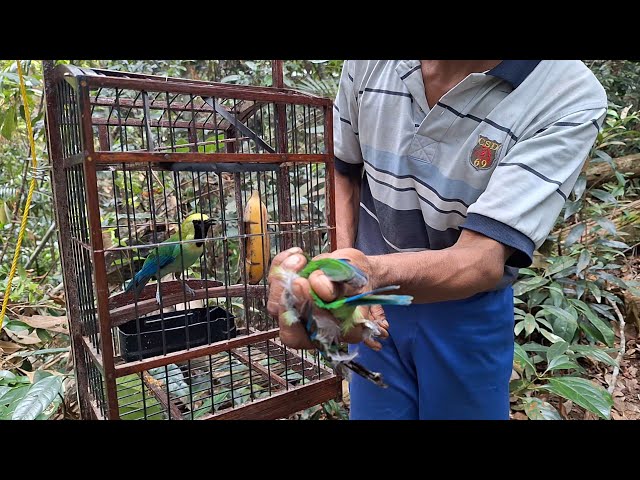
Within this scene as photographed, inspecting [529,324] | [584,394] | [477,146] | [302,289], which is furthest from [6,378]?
[529,324]

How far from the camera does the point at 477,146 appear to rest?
1.12 m

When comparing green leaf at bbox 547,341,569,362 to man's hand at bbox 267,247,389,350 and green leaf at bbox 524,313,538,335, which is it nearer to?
green leaf at bbox 524,313,538,335

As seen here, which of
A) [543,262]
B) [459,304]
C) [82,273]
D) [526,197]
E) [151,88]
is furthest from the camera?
[543,262]

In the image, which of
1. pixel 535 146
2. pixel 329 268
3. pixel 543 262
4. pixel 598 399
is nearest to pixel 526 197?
pixel 535 146

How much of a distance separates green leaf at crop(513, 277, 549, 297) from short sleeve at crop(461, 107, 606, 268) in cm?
147

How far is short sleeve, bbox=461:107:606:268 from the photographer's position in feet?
3.28

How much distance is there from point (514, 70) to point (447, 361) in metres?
0.74

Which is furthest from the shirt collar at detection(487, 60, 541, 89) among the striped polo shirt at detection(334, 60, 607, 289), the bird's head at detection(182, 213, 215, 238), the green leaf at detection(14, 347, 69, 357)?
the green leaf at detection(14, 347, 69, 357)

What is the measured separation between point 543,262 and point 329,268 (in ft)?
7.49

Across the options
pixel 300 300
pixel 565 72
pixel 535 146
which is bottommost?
pixel 300 300

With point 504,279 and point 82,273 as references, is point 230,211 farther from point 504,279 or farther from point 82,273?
point 504,279

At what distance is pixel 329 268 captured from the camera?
715mm

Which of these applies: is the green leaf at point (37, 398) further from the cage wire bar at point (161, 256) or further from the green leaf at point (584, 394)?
the green leaf at point (584, 394)

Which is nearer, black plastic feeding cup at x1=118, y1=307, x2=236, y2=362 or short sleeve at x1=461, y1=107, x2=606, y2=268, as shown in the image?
short sleeve at x1=461, y1=107, x2=606, y2=268
